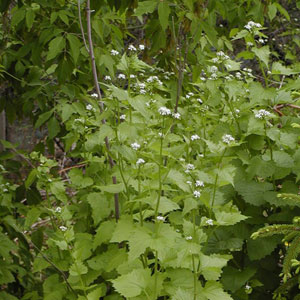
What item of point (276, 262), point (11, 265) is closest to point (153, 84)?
point (276, 262)

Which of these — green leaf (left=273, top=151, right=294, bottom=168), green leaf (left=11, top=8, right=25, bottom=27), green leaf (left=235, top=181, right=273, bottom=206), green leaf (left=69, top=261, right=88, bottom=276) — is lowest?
green leaf (left=69, top=261, right=88, bottom=276)

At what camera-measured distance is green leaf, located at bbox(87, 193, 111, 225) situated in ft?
7.99

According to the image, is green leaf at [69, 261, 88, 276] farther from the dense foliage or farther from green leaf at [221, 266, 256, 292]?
green leaf at [221, 266, 256, 292]

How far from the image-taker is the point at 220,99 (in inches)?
97.8

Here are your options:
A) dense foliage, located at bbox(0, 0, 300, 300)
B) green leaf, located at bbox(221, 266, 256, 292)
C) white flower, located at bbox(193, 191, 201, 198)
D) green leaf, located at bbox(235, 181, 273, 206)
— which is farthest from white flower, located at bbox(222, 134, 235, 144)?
green leaf, located at bbox(221, 266, 256, 292)

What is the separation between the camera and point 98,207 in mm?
2441

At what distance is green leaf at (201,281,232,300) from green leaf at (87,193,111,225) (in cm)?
65

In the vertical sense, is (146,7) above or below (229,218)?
above

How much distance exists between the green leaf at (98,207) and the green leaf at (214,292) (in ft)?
2.15

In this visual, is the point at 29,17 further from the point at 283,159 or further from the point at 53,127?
the point at 283,159

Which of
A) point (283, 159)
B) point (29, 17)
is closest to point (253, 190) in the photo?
point (283, 159)

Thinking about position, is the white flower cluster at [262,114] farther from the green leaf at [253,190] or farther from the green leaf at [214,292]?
the green leaf at [214,292]

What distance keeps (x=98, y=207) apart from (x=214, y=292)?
0.72 meters

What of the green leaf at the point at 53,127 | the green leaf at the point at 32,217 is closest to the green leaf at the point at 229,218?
the green leaf at the point at 32,217
